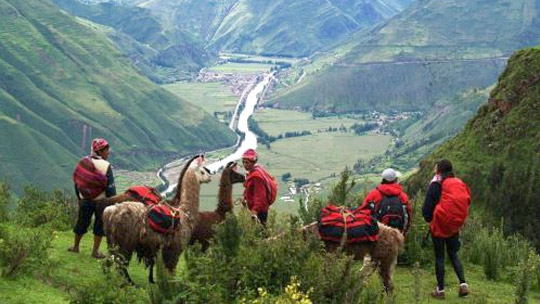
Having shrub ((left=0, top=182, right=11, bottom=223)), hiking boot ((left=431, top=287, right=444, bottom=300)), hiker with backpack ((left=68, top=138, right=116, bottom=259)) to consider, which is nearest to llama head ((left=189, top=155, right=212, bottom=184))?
hiker with backpack ((left=68, top=138, right=116, bottom=259))

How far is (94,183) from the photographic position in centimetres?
1308

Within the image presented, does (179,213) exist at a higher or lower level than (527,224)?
higher

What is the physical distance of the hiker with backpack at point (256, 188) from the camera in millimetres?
12406

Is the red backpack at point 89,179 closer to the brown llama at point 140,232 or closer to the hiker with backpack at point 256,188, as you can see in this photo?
the brown llama at point 140,232

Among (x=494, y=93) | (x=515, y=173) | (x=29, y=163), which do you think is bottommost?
(x=29, y=163)

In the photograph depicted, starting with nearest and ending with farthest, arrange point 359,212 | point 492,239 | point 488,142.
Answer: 1. point 359,212
2. point 492,239
3. point 488,142

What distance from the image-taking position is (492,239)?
51.0 feet

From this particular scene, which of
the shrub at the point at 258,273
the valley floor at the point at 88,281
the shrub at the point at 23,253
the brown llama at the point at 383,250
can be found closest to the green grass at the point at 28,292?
the valley floor at the point at 88,281

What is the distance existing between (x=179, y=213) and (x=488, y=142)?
50.1 meters


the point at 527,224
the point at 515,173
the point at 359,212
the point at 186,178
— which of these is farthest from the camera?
the point at 515,173

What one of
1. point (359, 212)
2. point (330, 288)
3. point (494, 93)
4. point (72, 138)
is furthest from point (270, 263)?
point (72, 138)

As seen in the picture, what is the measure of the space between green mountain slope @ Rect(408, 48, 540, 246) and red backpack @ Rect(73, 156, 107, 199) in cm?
3658

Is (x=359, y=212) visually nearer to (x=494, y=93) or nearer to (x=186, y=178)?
(x=186, y=178)

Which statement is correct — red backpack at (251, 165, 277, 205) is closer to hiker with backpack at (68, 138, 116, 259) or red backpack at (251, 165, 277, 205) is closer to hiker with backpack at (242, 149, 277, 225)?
hiker with backpack at (242, 149, 277, 225)
